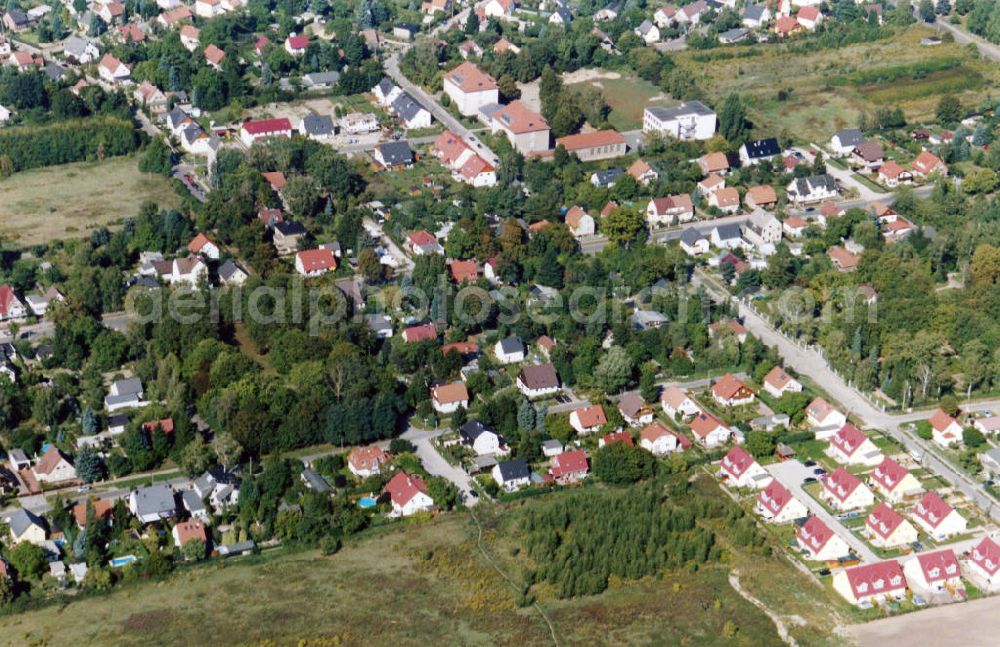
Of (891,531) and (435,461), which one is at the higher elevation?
(891,531)

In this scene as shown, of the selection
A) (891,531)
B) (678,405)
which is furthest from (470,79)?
(891,531)

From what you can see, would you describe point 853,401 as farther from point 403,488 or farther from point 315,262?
point 315,262

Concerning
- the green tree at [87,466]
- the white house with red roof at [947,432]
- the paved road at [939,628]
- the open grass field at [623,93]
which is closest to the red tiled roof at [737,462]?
the white house with red roof at [947,432]

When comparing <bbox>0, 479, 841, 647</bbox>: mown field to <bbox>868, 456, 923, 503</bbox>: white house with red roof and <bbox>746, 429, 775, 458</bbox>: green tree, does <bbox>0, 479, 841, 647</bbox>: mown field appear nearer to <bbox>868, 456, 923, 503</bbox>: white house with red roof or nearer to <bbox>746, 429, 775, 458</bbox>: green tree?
<bbox>868, 456, 923, 503</bbox>: white house with red roof

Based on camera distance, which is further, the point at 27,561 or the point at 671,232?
the point at 671,232

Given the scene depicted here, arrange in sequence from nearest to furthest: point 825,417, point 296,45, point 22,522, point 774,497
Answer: point 22,522 < point 774,497 < point 825,417 < point 296,45

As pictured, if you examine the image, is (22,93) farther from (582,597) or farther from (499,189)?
(582,597)
